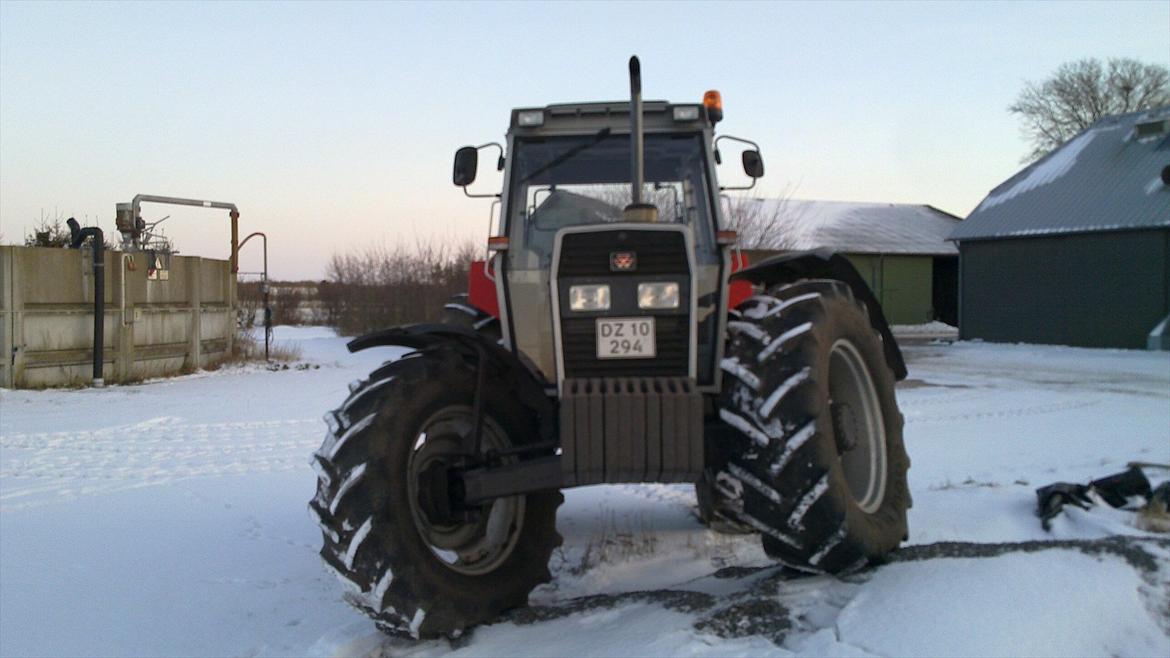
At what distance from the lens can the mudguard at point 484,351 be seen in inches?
153

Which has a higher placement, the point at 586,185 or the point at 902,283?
the point at 902,283

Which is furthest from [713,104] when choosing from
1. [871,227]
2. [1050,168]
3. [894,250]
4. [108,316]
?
[871,227]

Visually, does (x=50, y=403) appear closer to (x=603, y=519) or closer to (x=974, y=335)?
(x=603, y=519)

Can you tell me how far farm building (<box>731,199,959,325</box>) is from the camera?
36.4 metres

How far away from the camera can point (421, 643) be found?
3.62 meters

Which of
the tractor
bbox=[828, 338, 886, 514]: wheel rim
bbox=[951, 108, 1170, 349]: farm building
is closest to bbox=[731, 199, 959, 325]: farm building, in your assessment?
bbox=[951, 108, 1170, 349]: farm building

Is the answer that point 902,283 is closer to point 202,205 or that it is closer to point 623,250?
point 202,205

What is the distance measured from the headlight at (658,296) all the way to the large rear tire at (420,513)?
2.69ft

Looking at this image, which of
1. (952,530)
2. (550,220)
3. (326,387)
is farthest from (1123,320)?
(550,220)

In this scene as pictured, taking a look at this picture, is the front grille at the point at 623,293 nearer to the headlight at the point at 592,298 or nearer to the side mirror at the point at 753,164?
the headlight at the point at 592,298

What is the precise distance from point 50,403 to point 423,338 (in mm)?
11545

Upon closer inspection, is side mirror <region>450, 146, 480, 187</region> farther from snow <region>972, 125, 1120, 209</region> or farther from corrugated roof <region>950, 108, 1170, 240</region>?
snow <region>972, 125, 1120, 209</region>

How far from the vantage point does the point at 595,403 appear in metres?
3.53

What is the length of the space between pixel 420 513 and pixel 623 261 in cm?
142
